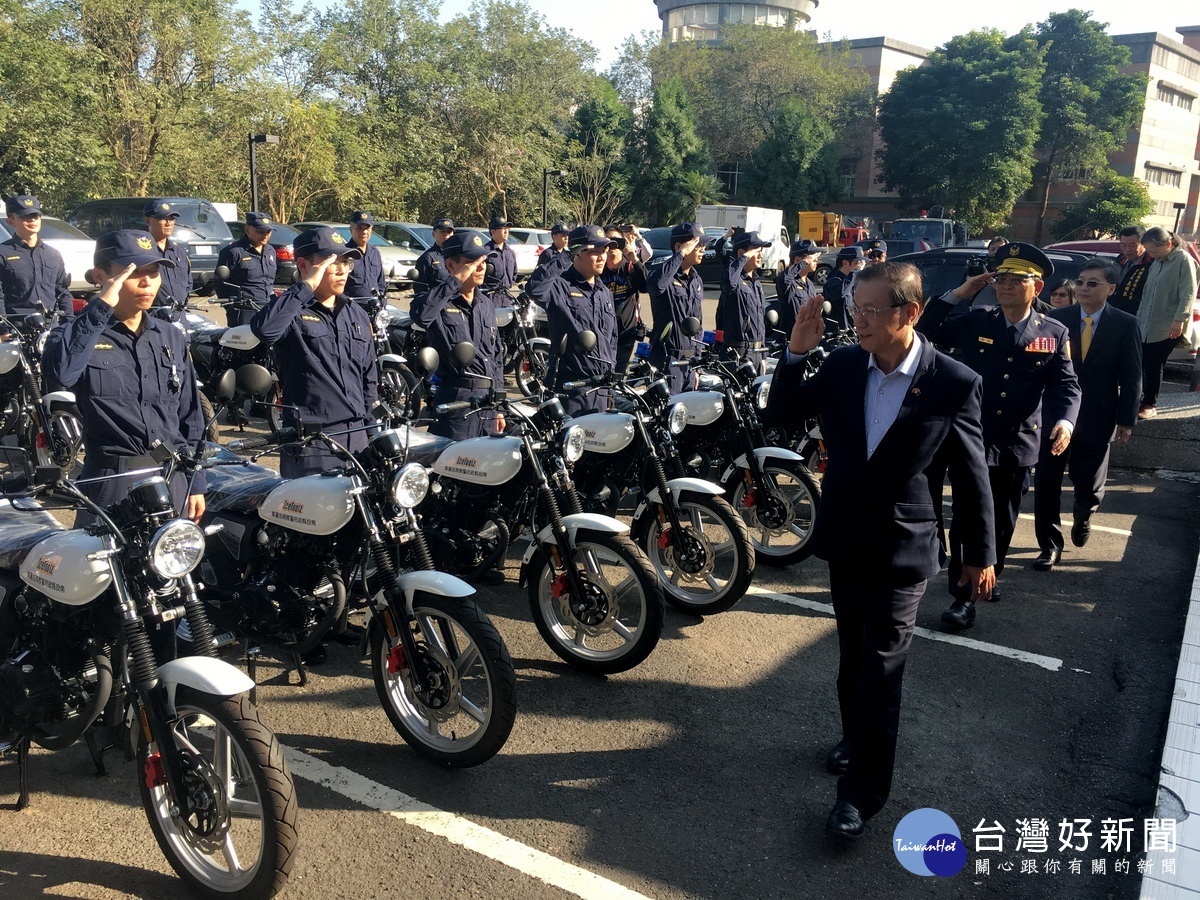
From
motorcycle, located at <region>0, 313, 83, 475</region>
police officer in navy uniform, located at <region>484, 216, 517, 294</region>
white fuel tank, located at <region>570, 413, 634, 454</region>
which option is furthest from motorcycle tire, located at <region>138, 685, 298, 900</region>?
police officer in navy uniform, located at <region>484, 216, 517, 294</region>

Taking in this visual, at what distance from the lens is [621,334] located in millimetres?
8312

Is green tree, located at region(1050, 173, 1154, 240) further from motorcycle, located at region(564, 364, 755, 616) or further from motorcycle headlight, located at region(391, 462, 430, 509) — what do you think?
motorcycle headlight, located at region(391, 462, 430, 509)

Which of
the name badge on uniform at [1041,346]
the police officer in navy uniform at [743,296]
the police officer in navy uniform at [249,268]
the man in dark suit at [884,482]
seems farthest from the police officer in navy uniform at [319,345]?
the police officer in navy uniform at [249,268]

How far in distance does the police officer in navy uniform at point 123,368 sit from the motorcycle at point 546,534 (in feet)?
3.83

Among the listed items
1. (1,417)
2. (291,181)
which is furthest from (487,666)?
(291,181)

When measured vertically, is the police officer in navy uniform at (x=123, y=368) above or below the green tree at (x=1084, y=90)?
below

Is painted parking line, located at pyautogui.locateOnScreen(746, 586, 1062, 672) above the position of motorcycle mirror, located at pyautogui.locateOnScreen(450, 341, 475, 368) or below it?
below

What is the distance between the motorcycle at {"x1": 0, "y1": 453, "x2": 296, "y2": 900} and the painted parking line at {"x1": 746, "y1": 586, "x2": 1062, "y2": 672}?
3268 millimetres

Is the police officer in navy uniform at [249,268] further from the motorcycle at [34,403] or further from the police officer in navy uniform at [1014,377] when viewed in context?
the police officer in navy uniform at [1014,377]

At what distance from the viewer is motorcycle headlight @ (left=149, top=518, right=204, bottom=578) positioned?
2.93 metres

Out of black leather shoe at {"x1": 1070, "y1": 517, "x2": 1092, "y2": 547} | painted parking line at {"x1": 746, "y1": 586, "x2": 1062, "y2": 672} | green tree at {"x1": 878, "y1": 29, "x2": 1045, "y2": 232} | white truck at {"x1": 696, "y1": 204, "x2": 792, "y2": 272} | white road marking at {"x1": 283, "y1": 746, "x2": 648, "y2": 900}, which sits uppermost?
green tree at {"x1": 878, "y1": 29, "x2": 1045, "y2": 232}

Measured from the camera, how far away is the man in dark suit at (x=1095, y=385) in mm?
5977

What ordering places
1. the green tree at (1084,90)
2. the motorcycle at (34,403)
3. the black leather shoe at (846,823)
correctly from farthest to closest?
the green tree at (1084,90)
the motorcycle at (34,403)
the black leather shoe at (846,823)

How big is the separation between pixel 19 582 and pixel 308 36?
115ft
